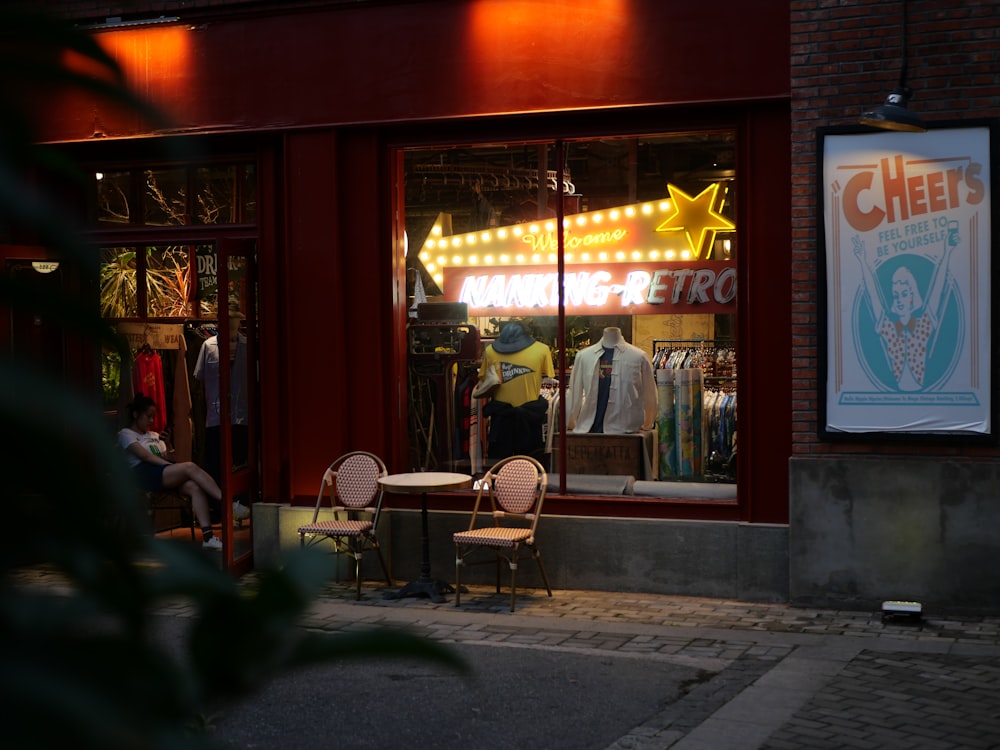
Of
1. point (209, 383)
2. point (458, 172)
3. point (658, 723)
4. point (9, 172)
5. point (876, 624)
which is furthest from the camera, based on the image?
point (209, 383)

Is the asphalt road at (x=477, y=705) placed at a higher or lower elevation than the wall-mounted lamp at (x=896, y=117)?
lower

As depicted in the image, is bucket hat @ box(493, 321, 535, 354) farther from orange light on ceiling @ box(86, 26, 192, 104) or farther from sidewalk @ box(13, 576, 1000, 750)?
orange light on ceiling @ box(86, 26, 192, 104)

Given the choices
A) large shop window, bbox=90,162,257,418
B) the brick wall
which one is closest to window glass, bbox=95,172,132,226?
large shop window, bbox=90,162,257,418

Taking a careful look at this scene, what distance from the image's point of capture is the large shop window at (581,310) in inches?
385

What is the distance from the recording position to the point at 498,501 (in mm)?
9859

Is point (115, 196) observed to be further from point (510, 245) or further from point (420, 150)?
point (510, 245)

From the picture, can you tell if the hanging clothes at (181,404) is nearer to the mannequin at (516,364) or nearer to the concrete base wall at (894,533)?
the mannequin at (516,364)

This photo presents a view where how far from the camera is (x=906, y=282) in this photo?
8.95m

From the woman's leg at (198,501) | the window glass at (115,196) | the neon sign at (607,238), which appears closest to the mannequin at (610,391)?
the neon sign at (607,238)

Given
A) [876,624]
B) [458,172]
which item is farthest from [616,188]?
[876,624]

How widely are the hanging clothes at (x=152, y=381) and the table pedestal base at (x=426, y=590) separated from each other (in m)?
3.92

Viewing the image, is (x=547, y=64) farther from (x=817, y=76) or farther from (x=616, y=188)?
(x=817, y=76)

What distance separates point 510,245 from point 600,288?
0.81 m

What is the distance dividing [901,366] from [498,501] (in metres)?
3.12
